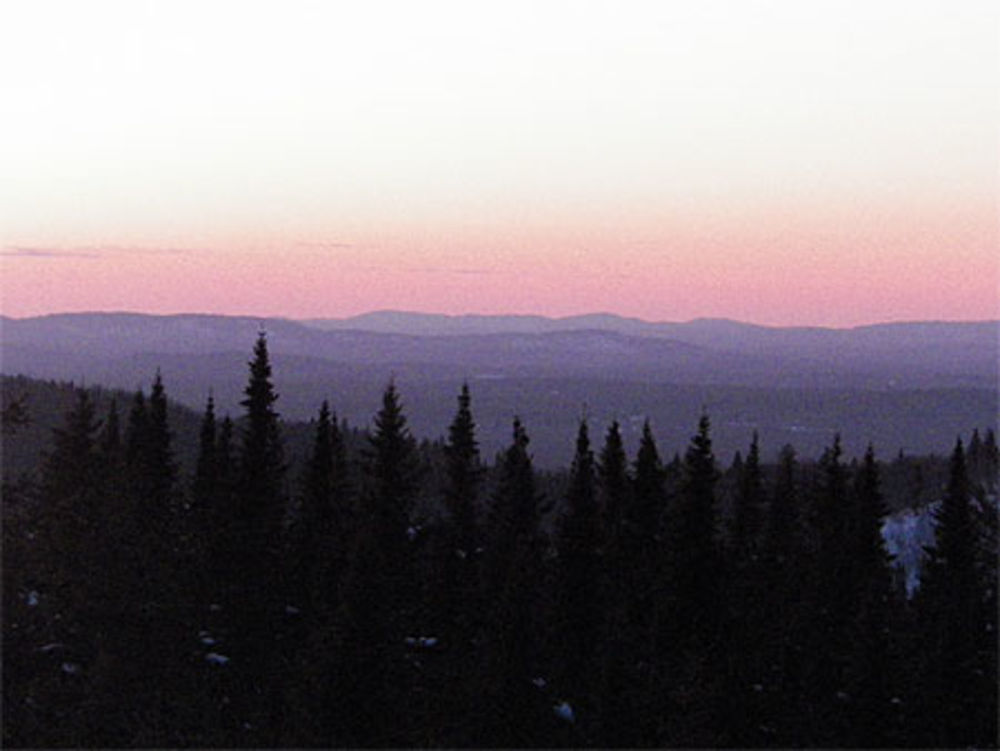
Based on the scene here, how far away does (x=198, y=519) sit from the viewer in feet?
183

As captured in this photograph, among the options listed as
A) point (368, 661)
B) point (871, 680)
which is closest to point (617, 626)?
point (368, 661)

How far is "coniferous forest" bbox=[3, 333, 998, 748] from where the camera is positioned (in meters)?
32.1

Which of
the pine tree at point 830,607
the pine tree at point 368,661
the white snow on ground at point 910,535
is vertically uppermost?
the pine tree at point 368,661

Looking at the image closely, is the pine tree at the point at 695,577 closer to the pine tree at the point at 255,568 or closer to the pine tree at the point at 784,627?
the pine tree at the point at 784,627

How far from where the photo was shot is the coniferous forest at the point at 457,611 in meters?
32.1

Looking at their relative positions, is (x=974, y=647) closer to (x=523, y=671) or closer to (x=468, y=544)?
(x=468, y=544)

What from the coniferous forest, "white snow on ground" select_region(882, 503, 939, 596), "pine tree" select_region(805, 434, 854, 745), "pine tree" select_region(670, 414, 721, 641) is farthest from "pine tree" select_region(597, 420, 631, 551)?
"white snow on ground" select_region(882, 503, 939, 596)

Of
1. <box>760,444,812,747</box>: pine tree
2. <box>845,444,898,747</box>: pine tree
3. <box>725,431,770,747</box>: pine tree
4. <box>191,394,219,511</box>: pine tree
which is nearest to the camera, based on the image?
<box>845,444,898,747</box>: pine tree

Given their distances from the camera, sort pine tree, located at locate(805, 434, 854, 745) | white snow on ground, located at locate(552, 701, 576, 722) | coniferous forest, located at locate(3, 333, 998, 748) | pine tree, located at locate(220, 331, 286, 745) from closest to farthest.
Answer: coniferous forest, located at locate(3, 333, 998, 748), white snow on ground, located at locate(552, 701, 576, 722), pine tree, located at locate(220, 331, 286, 745), pine tree, located at locate(805, 434, 854, 745)

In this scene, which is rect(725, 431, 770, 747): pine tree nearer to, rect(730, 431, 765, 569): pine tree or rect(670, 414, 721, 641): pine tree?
rect(730, 431, 765, 569): pine tree

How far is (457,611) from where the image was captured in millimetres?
54500

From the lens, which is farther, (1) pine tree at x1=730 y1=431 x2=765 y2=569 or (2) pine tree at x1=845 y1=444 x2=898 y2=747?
(1) pine tree at x1=730 y1=431 x2=765 y2=569

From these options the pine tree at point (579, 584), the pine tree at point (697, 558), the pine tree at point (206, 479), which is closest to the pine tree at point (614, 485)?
the pine tree at point (579, 584)

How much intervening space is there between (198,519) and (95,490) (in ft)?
17.7
